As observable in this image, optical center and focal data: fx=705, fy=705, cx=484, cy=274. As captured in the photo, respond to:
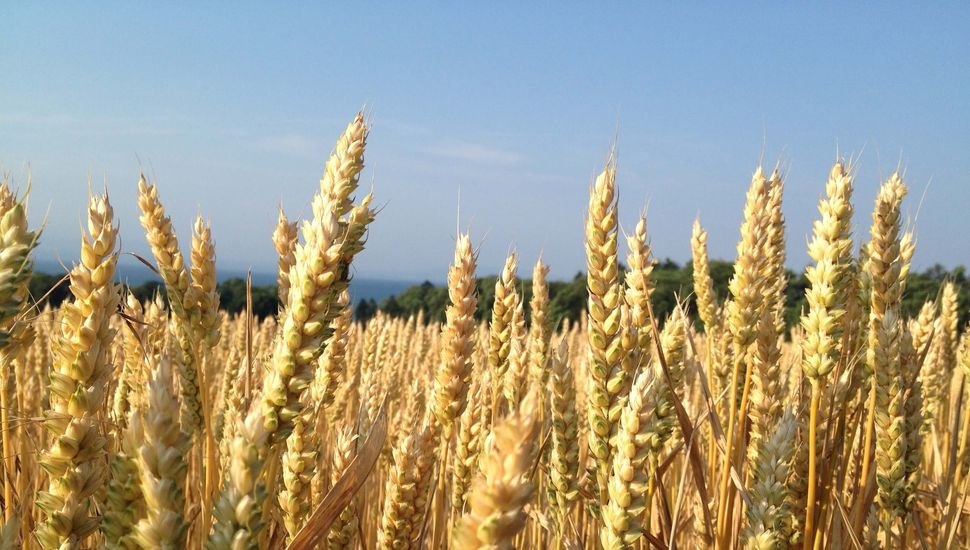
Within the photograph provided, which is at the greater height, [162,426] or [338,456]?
[162,426]

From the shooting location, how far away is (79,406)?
112cm

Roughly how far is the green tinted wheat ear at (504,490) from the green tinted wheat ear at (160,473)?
1.17 ft

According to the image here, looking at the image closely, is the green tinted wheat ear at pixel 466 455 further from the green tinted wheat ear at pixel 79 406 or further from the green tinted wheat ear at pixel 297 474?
the green tinted wheat ear at pixel 79 406

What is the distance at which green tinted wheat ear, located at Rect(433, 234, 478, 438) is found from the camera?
195cm

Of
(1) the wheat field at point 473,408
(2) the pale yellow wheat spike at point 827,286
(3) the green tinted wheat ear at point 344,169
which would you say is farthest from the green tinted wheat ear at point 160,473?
(2) the pale yellow wheat spike at point 827,286

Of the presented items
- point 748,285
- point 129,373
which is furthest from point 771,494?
point 129,373

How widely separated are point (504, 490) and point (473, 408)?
149cm

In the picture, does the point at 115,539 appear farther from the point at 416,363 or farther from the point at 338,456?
the point at 416,363

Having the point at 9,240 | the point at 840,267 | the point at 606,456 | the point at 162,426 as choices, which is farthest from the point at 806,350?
the point at 9,240

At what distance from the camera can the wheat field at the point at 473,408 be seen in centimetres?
93

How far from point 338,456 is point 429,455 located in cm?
24

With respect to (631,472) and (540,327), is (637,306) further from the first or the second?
(540,327)

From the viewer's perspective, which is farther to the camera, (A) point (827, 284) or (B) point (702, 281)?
(B) point (702, 281)

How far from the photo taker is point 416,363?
6.52m
